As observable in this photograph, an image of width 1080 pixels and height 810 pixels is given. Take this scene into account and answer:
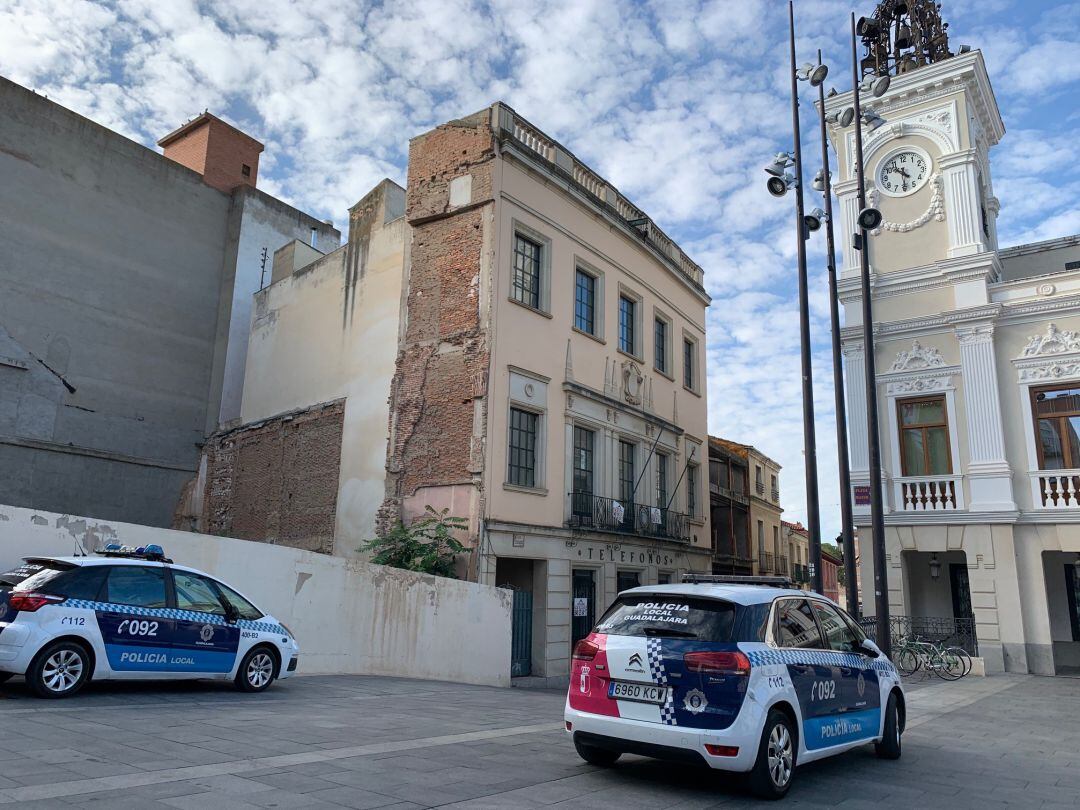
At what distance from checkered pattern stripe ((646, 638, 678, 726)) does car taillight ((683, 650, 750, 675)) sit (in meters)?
0.23

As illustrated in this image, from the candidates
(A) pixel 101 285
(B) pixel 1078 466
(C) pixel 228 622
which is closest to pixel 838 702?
(C) pixel 228 622

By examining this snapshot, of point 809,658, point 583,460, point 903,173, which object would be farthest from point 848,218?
point 809,658

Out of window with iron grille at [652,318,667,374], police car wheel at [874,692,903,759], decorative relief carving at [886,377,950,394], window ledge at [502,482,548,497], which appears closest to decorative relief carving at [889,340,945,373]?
decorative relief carving at [886,377,950,394]

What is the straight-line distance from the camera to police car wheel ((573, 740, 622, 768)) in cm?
737

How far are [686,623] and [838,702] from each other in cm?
190

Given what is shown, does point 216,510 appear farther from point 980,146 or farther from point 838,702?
point 980,146

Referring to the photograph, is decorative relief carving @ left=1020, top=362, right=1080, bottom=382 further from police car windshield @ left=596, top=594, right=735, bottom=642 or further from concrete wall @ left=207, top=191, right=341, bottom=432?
concrete wall @ left=207, top=191, right=341, bottom=432

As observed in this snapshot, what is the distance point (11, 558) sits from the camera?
11.0 m

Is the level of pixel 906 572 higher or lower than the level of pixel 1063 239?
lower

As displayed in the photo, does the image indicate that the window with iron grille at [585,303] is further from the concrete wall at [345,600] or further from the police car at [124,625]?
the police car at [124,625]

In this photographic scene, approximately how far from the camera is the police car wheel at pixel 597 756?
7367mm

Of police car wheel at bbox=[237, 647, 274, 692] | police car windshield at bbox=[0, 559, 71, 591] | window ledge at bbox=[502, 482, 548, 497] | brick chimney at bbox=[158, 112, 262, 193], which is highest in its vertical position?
brick chimney at bbox=[158, 112, 262, 193]

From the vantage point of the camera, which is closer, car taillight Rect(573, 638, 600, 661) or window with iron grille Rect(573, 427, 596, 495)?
car taillight Rect(573, 638, 600, 661)

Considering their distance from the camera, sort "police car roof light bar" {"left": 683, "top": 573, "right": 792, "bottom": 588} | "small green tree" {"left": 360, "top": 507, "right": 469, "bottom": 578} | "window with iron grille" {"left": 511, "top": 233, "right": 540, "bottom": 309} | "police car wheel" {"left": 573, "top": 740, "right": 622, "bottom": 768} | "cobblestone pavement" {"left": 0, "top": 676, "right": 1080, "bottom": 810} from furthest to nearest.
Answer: "window with iron grille" {"left": 511, "top": 233, "right": 540, "bottom": 309}, "small green tree" {"left": 360, "top": 507, "right": 469, "bottom": 578}, "police car roof light bar" {"left": 683, "top": 573, "right": 792, "bottom": 588}, "police car wheel" {"left": 573, "top": 740, "right": 622, "bottom": 768}, "cobblestone pavement" {"left": 0, "top": 676, "right": 1080, "bottom": 810}
